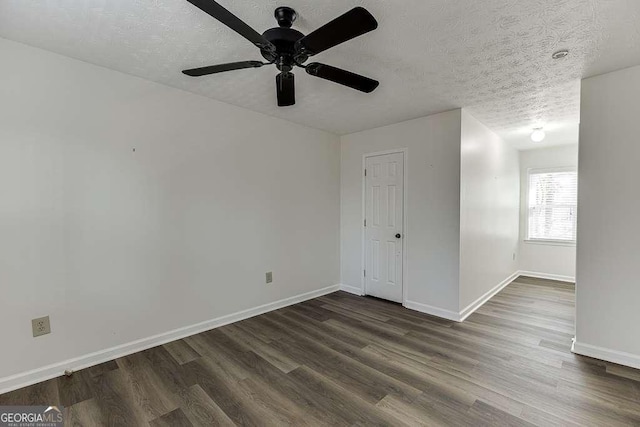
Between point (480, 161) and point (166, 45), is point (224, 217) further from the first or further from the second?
point (480, 161)

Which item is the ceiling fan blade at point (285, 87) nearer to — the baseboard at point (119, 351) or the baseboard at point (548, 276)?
the baseboard at point (119, 351)

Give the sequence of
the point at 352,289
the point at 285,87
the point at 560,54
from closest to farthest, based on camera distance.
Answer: the point at 285,87
the point at 560,54
the point at 352,289

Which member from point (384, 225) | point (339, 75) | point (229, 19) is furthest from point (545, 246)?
point (229, 19)

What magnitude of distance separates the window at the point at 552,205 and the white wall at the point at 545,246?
9 centimetres

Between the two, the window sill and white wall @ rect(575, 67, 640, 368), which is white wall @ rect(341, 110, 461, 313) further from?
the window sill

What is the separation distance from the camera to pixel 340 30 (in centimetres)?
135

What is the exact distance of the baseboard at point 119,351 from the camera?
2.04m

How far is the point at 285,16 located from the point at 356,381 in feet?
8.03

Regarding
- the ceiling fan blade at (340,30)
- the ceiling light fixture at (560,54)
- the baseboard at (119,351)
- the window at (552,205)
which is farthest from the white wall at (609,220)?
the baseboard at (119,351)

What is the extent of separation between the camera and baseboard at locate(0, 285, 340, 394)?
80.3 inches

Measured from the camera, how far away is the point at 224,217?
123 inches

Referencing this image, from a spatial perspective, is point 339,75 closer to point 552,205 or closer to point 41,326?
point 41,326

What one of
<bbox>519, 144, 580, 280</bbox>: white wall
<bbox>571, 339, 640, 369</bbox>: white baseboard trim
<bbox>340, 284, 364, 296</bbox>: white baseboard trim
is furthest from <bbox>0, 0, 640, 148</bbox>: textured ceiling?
<bbox>340, 284, 364, 296</bbox>: white baseboard trim

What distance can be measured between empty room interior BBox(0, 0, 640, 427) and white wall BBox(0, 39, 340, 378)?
0.05 ft
